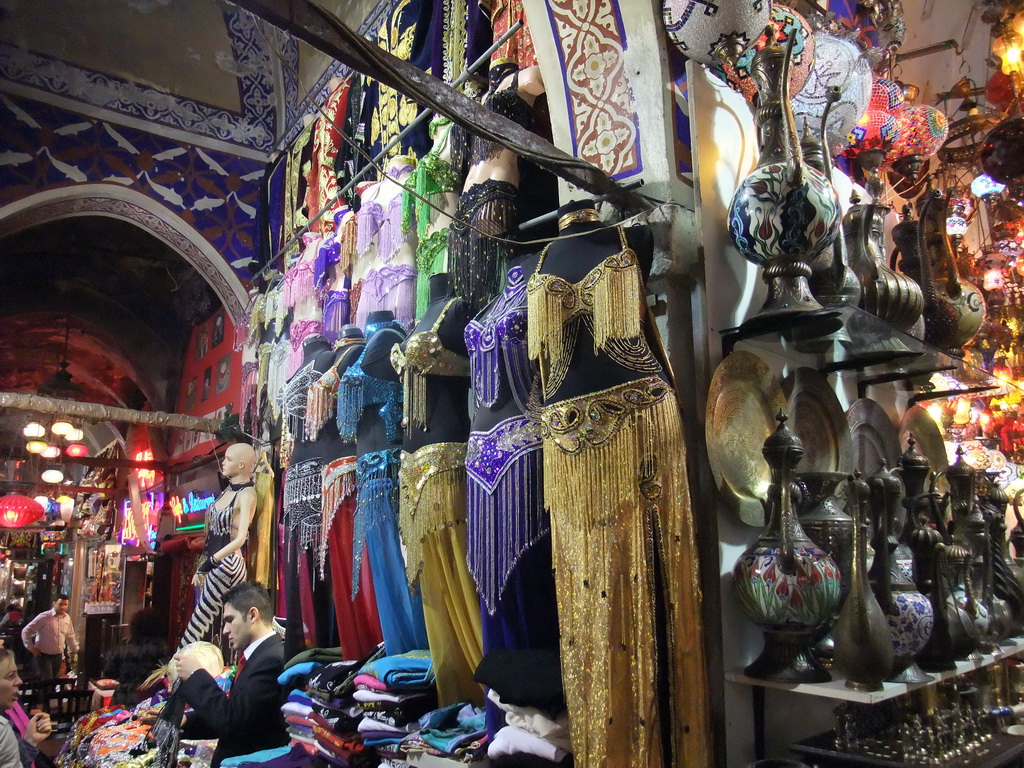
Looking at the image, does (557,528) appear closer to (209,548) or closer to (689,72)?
(689,72)

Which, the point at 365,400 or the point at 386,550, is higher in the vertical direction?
the point at 365,400

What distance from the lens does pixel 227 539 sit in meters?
5.35

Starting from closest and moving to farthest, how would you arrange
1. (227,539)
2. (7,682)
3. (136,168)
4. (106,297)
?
(7,682) < (227,539) < (136,168) < (106,297)

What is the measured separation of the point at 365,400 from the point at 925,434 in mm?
2403

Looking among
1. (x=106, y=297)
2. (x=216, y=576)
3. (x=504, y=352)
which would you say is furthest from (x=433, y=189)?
(x=106, y=297)

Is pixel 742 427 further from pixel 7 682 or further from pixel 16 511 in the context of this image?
pixel 16 511

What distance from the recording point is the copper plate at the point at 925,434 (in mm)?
3174

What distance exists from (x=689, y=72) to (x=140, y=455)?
10.7 m

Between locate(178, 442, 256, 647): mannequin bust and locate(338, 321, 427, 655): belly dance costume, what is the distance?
7.37 feet

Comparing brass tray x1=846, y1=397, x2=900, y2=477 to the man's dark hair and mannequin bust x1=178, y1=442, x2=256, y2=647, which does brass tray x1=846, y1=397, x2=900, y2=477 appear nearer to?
the man's dark hair

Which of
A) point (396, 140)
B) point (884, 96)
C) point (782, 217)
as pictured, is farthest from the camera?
point (396, 140)

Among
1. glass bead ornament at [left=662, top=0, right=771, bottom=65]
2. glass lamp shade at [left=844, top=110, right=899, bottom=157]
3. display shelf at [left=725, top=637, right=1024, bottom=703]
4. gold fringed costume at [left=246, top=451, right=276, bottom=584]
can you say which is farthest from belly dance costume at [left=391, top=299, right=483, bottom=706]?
gold fringed costume at [left=246, top=451, right=276, bottom=584]

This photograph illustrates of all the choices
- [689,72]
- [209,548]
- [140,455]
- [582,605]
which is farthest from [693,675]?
[140,455]

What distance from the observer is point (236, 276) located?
694cm
